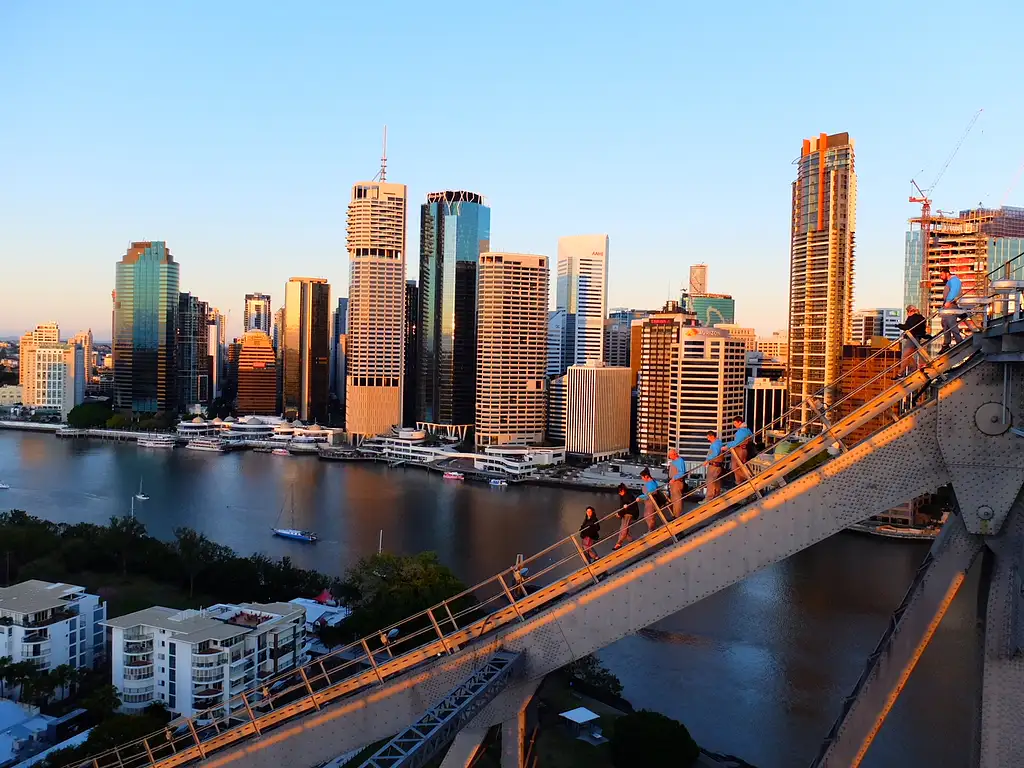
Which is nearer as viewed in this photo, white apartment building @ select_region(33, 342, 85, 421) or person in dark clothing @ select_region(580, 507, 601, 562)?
person in dark clothing @ select_region(580, 507, 601, 562)

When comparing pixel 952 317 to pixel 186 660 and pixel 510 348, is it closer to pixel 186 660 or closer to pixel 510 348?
pixel 186 660

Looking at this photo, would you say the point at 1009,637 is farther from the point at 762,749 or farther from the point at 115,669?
the point at 115,669

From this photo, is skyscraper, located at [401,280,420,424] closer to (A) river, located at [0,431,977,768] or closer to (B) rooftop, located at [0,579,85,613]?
(A) river, located at [0,431,977,768]

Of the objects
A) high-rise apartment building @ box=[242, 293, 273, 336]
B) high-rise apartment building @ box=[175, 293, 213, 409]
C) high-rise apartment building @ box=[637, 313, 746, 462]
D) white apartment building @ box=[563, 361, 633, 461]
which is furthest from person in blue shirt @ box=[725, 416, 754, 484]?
high-rise apartment building @ box=[242, 293, 273, 336]

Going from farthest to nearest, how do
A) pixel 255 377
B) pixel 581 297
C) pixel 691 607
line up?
pixel 581 297, pixel 255 377, pixel 691 607

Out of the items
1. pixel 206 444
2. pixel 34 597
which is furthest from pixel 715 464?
pixel 206 444

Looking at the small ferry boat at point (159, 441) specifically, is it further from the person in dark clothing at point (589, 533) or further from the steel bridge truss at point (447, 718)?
the steel bridge truss at point (447, 718)

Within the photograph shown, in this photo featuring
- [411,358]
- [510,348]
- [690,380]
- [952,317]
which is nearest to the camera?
[952,317]

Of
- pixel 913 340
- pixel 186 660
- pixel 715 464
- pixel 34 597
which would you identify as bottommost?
pixel 186 660
